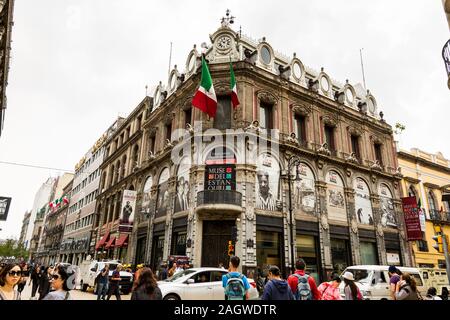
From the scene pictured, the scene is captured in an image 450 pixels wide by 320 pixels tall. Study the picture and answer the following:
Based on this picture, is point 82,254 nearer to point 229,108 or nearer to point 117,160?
point 117,160

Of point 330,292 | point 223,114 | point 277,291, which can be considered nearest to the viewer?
point 277,291

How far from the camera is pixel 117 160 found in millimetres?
37438

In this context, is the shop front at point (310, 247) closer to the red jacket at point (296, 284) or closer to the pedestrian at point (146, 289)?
the red jacket at point (296, 284)

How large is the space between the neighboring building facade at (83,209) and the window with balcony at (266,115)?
90.2 ft

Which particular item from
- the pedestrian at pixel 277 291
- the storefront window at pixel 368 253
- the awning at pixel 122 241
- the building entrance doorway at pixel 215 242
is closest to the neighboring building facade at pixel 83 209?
the awning at pixel 122 241

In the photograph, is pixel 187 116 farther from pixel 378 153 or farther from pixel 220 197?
pixel 378 153

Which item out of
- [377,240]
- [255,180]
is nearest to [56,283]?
[255,180]

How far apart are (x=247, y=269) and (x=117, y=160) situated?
85.2ft

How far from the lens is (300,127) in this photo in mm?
24922

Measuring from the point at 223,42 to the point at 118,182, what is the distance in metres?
20.0

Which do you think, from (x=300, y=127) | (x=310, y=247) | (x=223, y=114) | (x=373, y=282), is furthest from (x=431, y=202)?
(x=223, y=114)

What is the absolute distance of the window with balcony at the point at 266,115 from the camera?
74.1ft

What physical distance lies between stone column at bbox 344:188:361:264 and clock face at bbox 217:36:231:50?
15.5m
